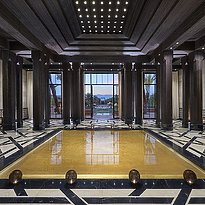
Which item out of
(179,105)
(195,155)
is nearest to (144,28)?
(195,155)

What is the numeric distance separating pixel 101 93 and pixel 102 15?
1357 cm

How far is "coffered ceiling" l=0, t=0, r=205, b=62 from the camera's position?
24.9 feet

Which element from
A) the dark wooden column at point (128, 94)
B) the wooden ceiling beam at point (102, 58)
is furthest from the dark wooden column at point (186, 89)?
the dark wooden column at point (128, 94)

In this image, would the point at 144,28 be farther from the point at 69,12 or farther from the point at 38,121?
the point at 38,121

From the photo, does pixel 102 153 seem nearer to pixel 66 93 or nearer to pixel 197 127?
pixel 197 127

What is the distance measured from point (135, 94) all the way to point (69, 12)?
8.78 m

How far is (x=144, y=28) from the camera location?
33.4 ft

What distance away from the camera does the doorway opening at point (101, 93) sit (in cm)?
2231

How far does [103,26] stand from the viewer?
424 inches

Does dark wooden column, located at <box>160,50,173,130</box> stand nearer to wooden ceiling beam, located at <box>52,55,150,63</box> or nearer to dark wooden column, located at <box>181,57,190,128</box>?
dark wooden column, located at <box>181,57,190,128</box>

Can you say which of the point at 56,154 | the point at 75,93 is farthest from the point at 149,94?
the point at 56,154

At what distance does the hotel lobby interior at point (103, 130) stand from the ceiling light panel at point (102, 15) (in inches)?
1.4

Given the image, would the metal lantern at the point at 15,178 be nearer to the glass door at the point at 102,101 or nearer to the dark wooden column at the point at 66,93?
the dark wooden column at the point at 66,93

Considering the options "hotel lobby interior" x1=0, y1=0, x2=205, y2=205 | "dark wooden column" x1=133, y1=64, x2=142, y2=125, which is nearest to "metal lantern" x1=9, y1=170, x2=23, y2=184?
"hotel lobby interior" x1=0, y1=0, x2=205, y2=205
